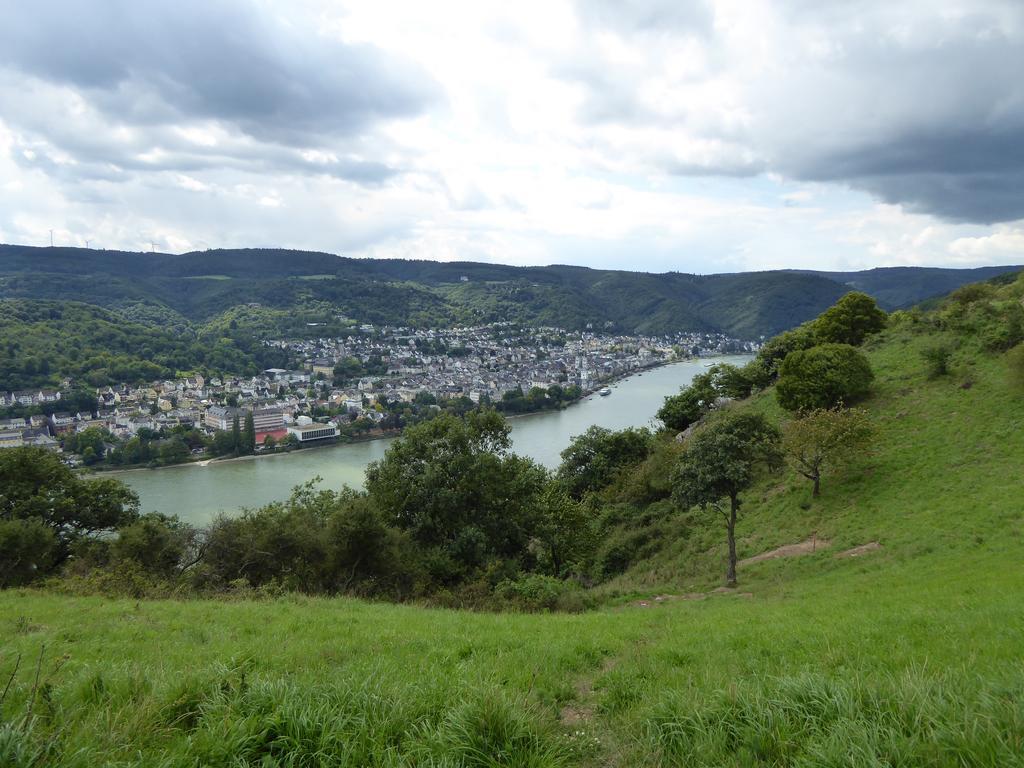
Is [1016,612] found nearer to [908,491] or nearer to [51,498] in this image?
[908,491]

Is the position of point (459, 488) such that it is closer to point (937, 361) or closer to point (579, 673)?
point (579, 673)

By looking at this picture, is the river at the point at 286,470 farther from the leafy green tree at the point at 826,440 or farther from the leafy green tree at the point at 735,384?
the leafy green tree at the point at 826,440

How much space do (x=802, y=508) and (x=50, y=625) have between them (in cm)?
1537

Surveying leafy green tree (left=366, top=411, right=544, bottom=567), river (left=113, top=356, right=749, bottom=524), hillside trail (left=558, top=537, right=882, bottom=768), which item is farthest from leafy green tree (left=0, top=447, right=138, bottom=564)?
river (left=113, top=356, right=749, bottom=524)

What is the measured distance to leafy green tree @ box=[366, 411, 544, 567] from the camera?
1352 centimetres

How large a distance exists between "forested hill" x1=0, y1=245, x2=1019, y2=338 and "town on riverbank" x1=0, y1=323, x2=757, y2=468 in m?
25.5

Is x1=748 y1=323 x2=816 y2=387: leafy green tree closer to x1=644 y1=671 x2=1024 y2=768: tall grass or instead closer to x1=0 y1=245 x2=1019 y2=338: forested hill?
x1=644 y1=671 x2=1024 y2=768: tall grass

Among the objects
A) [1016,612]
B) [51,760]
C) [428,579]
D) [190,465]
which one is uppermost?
[51,760]

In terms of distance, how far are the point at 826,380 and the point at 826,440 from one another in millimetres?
6105

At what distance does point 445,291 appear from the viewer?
190 meters

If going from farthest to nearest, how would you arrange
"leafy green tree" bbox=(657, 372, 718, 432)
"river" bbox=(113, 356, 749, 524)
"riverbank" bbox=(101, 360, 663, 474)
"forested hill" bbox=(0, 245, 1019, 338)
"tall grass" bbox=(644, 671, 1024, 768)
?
1. "forested hill" bbox=(0, 245, 1019, 338)
2. "riverbank" bbox=(101, 360, 663, 474)
3. "river" bbox=(113, 356, 749, 524)
4. "leafy green tree" bbox=(657, 372, 718, 432)
5. "tall grass" bbox=(644, 671, 1024, 768)

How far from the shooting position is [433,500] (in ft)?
44.5

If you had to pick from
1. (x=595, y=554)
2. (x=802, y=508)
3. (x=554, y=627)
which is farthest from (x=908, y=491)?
(x=554, y=627)

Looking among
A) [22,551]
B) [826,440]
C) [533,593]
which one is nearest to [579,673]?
[533,593]
